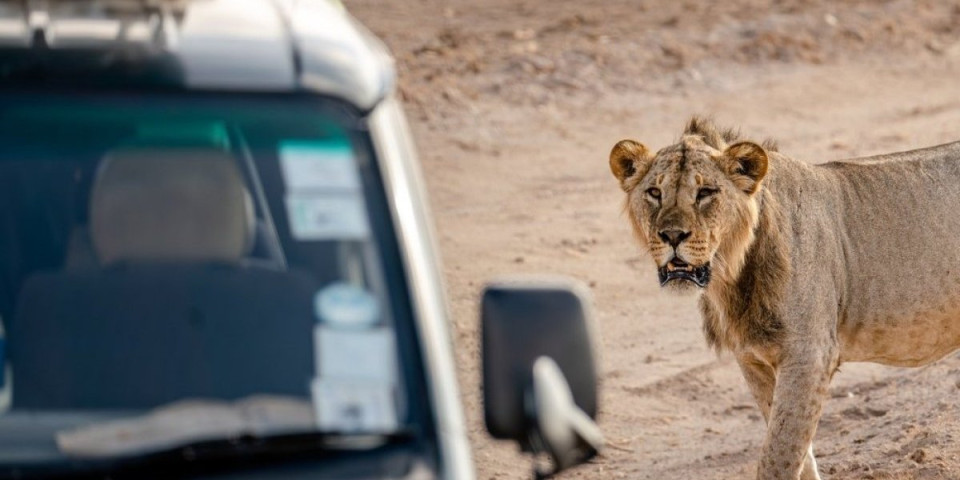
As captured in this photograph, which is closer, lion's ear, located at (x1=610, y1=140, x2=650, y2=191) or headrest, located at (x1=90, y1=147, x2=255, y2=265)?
headrest, located at (x1=90, y1=147, x2=255, y2=265)

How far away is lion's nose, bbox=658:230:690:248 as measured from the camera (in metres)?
5.66

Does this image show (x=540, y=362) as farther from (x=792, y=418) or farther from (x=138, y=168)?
(x=792, y=418)

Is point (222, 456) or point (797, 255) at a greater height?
point (222, 456)

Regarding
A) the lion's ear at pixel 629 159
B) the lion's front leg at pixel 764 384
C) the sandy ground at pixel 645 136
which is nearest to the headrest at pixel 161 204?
the lion's ear at pixel 629 159

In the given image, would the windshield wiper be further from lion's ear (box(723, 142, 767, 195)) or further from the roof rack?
lion's ear (box(723, 142, 767, 195))

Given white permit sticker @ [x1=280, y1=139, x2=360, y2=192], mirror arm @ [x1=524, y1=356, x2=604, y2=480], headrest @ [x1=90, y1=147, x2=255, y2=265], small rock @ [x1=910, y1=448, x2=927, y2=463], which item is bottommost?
small rock @ [x1=910, y1=448, x2=927, y2=463]

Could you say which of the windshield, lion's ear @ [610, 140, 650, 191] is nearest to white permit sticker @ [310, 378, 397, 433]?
the windshield

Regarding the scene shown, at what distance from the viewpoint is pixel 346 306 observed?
2723mm

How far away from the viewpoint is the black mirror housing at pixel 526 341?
2.45 metres

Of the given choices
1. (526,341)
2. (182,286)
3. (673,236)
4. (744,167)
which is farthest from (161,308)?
(744,167)

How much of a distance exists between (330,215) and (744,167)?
3.39 meters

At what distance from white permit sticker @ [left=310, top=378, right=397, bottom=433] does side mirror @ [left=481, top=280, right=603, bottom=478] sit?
206 millimetres

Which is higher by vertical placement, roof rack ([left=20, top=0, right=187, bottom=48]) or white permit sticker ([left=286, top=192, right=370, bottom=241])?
roof rack ([left=20, top=0, right=187, bottom=48])

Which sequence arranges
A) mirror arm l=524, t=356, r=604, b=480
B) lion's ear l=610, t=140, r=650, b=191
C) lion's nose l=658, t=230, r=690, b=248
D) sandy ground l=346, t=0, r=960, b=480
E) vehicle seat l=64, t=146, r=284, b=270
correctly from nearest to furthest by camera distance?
mirror arm l=524, t=356, r=604, b=480
vehicle seat l=64, t=146, r=284, b=270
lion's nose l=658, t=230, r=690, b=248
lion's ear l=610, t=140, r=650, b=191
sandy ground l=346, t=0, r=960, b=480
